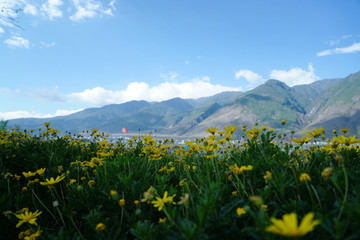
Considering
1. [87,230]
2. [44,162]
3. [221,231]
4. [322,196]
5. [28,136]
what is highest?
[28,136]

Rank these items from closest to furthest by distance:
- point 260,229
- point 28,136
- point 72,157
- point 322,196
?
point 260,229, point 322,196, point 72,157, point 28,136

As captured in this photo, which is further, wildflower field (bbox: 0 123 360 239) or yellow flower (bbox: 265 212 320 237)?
wildflower field (bbox: 0 123 360 239)

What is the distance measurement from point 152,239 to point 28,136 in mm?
6539

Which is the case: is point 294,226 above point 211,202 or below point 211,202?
above

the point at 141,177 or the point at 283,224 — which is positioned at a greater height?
the point at 283,224

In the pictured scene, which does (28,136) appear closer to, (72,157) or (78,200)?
(72,157)

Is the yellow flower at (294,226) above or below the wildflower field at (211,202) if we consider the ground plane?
above

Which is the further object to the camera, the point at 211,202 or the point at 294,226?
the point at 211,202

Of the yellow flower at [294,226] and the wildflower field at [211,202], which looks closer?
the yellow flower at [294,226]

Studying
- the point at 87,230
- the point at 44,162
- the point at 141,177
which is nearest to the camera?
the point at 87,230

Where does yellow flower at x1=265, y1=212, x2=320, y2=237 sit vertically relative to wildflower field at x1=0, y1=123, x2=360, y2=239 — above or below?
above

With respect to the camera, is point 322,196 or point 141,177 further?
point 141,177

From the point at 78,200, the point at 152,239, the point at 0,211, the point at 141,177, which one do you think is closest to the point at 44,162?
the point at 0,211

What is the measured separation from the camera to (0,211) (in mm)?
2053
